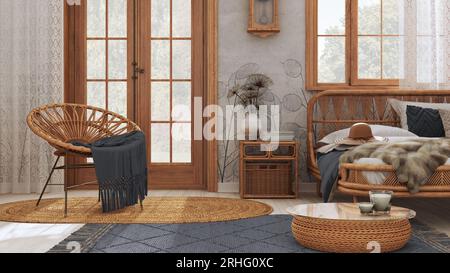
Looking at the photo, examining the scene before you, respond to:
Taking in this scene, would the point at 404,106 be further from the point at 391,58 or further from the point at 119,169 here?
the point at 119,169

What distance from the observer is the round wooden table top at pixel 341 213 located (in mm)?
2547

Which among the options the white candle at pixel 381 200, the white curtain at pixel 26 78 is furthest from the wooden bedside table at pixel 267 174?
the white candle at pixel 381 200

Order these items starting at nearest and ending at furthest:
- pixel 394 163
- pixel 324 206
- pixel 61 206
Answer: pixel 324 206 → pixel 394 163 → pixel 61 206

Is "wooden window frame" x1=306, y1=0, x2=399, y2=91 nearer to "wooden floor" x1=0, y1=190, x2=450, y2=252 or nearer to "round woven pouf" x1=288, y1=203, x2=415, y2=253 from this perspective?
"wooden floor" x1=0, y1=190, x2=450, y2=252

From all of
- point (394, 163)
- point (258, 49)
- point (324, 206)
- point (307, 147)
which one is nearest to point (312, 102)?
point (307, 147)

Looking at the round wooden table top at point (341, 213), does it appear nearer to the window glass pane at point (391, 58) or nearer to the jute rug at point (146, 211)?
the jute rug at point (146, 211)

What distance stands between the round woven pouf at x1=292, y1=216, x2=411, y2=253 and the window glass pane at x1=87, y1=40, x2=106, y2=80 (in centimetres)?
329

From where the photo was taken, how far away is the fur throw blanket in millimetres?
3135

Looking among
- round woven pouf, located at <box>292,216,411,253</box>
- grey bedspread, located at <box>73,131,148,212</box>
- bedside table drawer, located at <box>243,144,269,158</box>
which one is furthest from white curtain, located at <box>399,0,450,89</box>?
round woven pouf, located at <box>292,216,411,253</box>

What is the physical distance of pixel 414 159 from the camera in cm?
314

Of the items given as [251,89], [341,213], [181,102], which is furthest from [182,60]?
[341,213]

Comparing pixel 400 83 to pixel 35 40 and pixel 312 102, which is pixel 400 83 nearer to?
pixel 312 102
